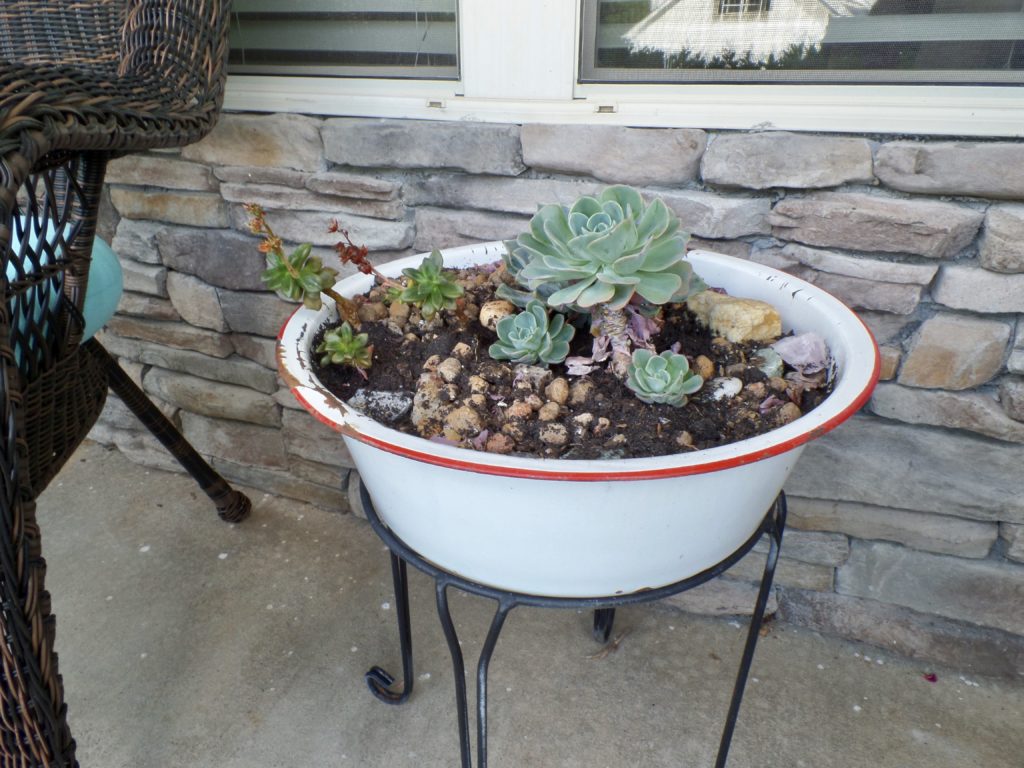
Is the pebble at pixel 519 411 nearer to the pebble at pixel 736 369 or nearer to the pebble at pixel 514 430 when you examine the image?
the pebble at pixel 514 430

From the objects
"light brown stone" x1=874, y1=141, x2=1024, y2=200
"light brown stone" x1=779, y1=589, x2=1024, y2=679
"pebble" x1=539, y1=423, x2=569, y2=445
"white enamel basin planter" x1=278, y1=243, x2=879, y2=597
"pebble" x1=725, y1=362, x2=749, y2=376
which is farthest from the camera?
"light brown stone" x1=779, y1=589, x2=1024, y2=679

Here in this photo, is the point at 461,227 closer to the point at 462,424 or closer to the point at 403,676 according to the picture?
the point at 462,424

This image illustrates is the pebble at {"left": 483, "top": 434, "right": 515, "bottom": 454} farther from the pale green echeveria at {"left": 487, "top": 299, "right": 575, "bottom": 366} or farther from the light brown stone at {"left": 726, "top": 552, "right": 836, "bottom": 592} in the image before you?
the light brown stone at {"left": 726, "top": 552, "right": 836, "bottom": 592}

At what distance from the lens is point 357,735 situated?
3.95ft

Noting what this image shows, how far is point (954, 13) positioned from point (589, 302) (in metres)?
0.68

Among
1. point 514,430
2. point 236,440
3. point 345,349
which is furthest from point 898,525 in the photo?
point 236,440

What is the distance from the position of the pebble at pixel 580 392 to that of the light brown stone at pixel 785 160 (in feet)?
1.56

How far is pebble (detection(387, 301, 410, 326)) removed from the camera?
91 centimetres

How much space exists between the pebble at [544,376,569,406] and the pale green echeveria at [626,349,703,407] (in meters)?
0.07

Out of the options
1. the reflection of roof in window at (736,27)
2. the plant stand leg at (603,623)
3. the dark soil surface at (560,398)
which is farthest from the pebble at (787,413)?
the plant stand leg at (603,623)

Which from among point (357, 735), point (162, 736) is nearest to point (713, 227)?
point (357, 735)

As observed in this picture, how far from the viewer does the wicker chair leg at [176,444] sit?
1.35 metres

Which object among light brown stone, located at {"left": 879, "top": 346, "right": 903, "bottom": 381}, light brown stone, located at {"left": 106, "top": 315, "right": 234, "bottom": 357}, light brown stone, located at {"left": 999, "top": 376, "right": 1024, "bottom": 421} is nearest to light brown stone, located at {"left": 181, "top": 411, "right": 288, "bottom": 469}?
light brown stone, located at {"left": 106, "top": 315, "right": 234, "bottom": 357}

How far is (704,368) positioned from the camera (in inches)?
32.1
